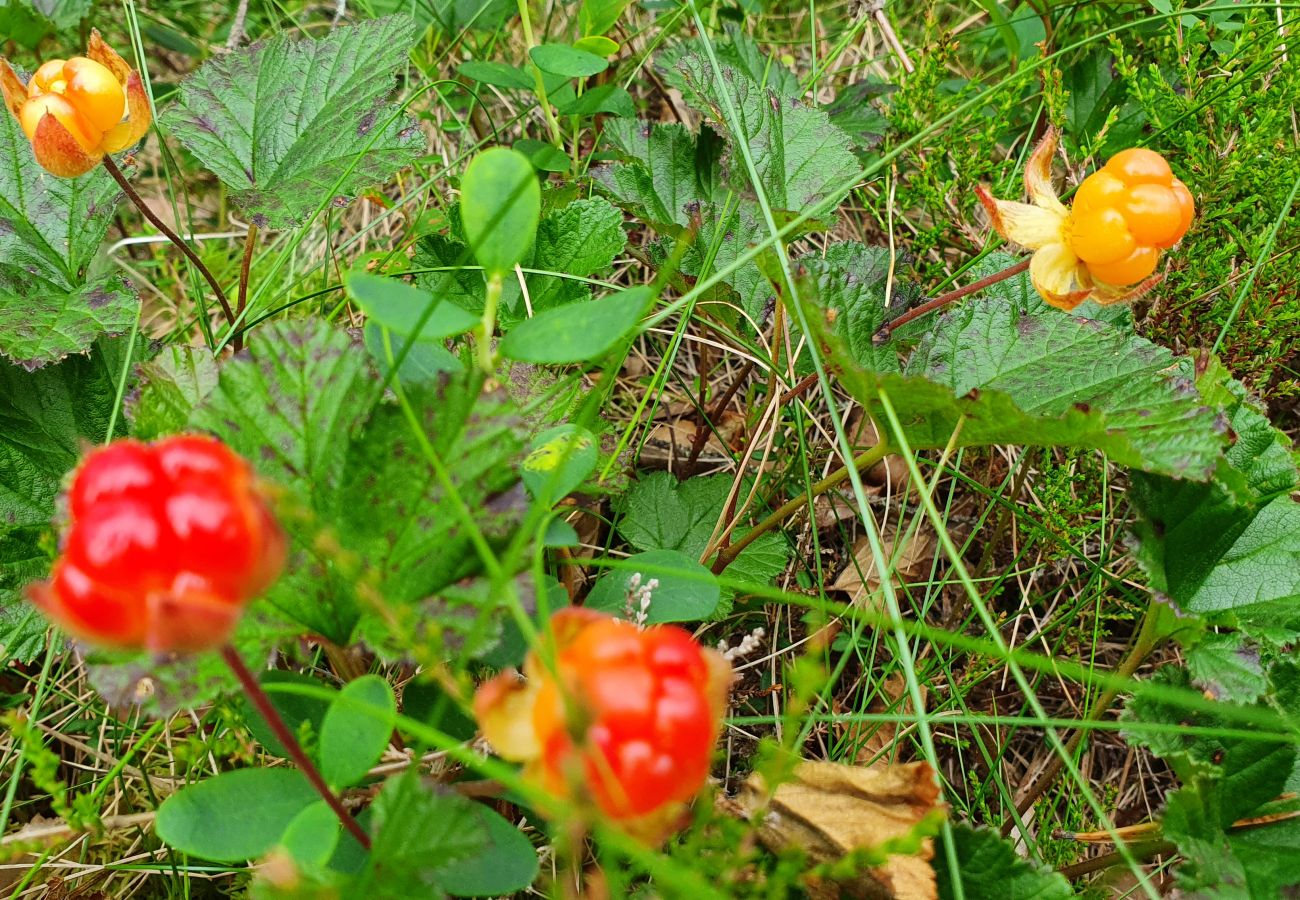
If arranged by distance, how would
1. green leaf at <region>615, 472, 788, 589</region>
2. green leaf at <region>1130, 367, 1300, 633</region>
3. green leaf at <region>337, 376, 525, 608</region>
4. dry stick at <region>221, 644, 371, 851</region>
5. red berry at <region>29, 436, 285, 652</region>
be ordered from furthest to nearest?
green leaf at <region>615, 472, 788, 589</region>
green leaf at <region>1130, 367, 1300, 633</region>
green leaf at <region>337, 376, 525, 608</region>
dry stick at <region>221, 644, 371, 851</region>
red berry at <region>29, 436, 285, 652</region>

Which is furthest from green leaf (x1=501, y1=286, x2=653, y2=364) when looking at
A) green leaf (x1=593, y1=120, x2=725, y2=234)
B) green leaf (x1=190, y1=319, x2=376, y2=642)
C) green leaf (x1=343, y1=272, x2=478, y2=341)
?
green leaf (x1=593, y1=120, x2=725, y2=234)

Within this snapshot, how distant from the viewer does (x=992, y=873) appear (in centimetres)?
116

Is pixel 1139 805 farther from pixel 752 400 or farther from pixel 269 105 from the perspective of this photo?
pixel 269 105

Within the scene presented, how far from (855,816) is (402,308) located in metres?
0.78

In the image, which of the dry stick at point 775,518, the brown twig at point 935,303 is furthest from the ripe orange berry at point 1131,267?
the dry stick at point 775,518

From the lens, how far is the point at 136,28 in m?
1.92

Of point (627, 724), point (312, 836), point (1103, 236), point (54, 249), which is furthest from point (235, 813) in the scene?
point (1103, 236)

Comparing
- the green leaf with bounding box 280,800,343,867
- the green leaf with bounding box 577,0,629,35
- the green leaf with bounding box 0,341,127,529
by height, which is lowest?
the green leaf with bounding box 280,800,343,867

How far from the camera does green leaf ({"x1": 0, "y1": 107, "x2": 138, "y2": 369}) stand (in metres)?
1.51

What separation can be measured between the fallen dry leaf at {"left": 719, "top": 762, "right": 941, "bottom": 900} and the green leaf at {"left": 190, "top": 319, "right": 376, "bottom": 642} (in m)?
0.52

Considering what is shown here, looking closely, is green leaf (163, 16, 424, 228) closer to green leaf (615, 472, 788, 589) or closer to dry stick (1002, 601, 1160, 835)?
green leaf (615, 472, 788, 589)

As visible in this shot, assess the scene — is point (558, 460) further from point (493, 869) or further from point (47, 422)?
point (47, 422)

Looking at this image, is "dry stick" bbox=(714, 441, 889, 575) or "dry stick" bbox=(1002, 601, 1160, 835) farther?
"dry stick" bbox=(714, 441, 889, 575)

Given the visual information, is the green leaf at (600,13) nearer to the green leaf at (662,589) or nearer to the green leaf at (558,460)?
the green leaf at (558,460)
